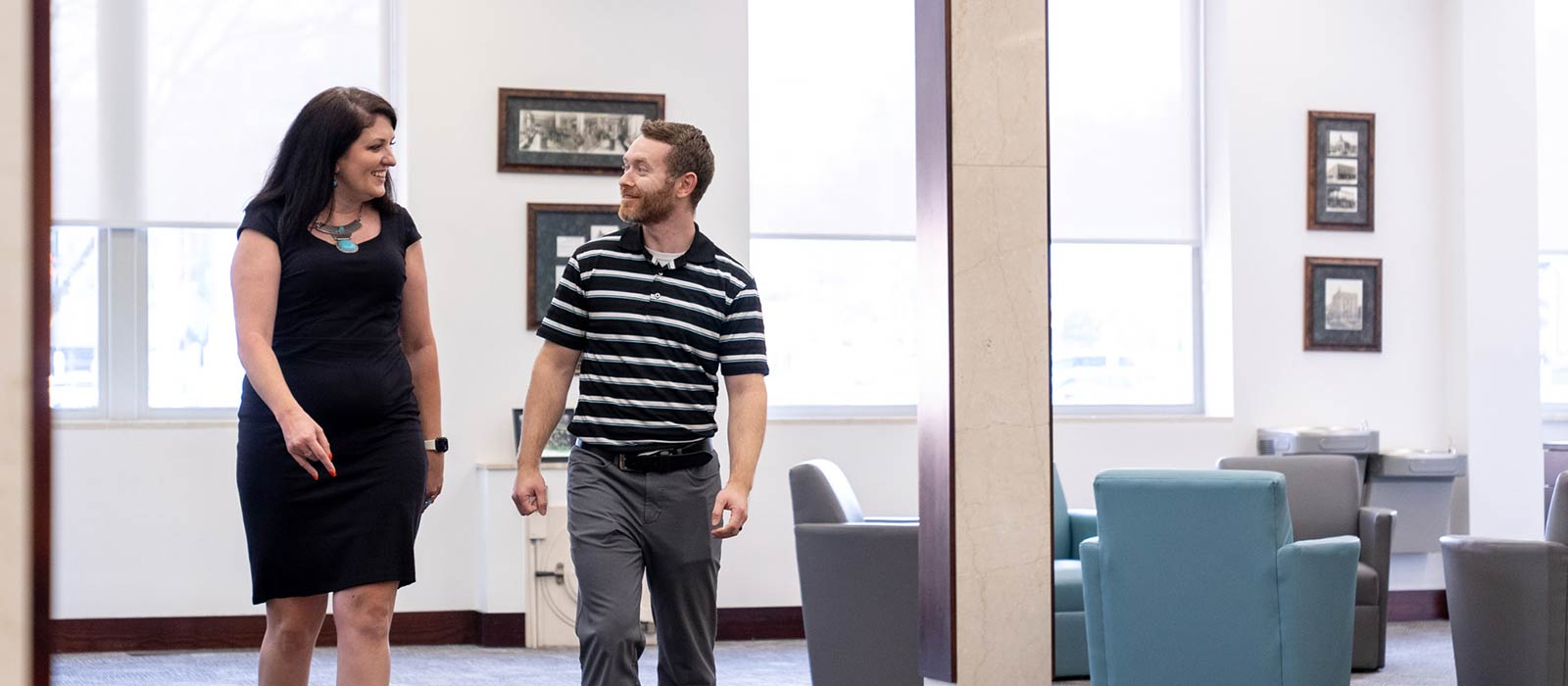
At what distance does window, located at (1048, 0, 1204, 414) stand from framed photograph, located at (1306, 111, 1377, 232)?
1.74 ft

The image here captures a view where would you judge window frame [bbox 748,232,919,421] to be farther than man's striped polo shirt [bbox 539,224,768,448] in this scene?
Yes

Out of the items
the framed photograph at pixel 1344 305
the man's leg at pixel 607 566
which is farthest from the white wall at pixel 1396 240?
the man's leg at pixel 607 566

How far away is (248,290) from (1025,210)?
6.10 feet

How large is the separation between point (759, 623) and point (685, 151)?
4054 mm

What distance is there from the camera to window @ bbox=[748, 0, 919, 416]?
7301 millimetres

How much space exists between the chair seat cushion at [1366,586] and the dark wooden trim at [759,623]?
92.9 inches

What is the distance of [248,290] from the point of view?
299 centimetres

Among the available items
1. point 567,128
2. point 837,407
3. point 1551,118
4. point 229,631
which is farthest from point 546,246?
point 1551,118

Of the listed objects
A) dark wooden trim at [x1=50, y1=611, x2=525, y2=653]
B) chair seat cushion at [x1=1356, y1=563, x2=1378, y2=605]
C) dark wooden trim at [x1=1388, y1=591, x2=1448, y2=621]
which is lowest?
dark wooden trim at [x1=1388, y1=591, x2=1448, y2=621]

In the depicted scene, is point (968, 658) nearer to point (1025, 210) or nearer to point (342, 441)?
point (1025, 210)

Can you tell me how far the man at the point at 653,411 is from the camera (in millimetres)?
3137

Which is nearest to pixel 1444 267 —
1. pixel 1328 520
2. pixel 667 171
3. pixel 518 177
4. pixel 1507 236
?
pixel 1507 236

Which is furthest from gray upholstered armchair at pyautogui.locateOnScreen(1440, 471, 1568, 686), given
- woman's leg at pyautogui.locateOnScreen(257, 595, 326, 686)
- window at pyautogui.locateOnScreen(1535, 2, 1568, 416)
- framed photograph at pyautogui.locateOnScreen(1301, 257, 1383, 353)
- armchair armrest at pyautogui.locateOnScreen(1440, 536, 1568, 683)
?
window at pyautogui.locateOnScreen(1535, 2, 1568, 416)

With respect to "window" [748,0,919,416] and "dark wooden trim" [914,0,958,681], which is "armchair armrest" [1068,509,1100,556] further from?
"dark wooden trim" [914,0,958,681]
